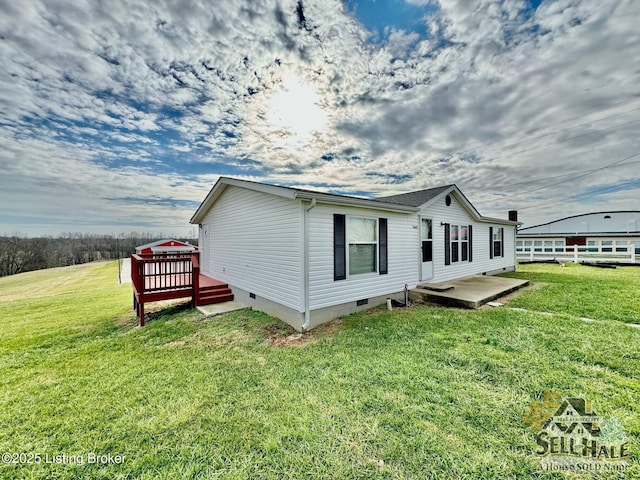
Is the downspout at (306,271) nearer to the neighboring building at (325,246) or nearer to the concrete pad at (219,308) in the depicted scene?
the neighboring building at (325,246)

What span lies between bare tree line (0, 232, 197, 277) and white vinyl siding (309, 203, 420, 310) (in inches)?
1005

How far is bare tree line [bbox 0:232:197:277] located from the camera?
34250 millimetres

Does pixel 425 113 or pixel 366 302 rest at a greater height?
pixel 425 113

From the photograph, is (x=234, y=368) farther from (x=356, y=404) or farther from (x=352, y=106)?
(x=352, y=106)

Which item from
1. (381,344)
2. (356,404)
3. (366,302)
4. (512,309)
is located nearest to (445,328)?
(381,344)

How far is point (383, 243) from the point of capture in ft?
23.3

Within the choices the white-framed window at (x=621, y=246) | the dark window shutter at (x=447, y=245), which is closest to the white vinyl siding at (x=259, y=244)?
the dark window shutter at (x=447, y=245)

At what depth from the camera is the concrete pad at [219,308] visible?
7070mm

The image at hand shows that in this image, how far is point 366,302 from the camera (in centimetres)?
681

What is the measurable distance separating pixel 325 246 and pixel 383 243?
6.87 ft

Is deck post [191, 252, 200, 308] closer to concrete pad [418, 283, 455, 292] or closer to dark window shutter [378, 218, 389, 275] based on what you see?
dark window shutter [378, 218, 389, 275]

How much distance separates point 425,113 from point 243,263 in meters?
9.04

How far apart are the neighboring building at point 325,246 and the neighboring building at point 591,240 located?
44.0 ft

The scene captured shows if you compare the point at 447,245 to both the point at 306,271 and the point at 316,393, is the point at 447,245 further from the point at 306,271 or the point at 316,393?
the point at 316,393
